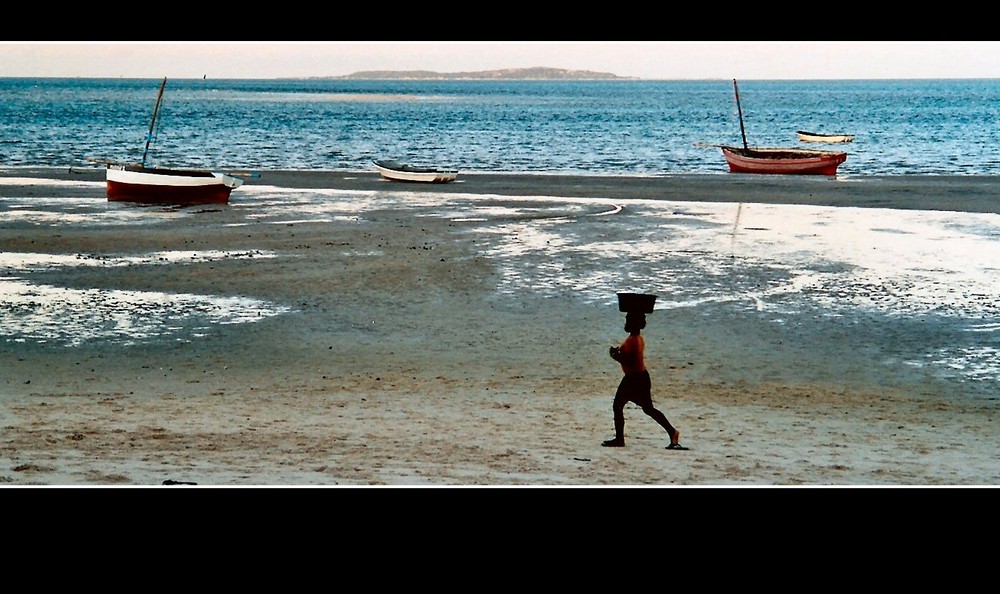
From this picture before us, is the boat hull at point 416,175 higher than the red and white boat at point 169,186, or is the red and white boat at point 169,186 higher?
the red and white boat at point 169,186

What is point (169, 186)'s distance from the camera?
1289 inches

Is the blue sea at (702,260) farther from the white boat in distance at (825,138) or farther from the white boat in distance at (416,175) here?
the white boat in distance at (825,138)

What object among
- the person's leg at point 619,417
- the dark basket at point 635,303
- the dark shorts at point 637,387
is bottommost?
the person's leg at point 619,417

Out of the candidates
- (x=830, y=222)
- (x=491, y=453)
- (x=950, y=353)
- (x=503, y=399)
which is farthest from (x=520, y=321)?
(x=830, y=222)

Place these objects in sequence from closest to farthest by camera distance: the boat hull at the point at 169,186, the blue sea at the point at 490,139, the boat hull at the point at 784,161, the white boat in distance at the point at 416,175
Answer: the boat hull at the point at 169,186
the white boat in distance at the point at 416,175
the boat hull at the point at 784,161
the blue sea at the point at 490,139

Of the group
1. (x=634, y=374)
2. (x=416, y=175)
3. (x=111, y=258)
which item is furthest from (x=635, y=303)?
(x=416, y=175)

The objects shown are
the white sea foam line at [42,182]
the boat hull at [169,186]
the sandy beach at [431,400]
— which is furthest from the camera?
the white sea foam line at [42,182]

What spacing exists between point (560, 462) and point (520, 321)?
7248 millimetres

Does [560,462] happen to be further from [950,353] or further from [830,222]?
[830,222]

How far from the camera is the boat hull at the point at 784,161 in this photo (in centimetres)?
4634

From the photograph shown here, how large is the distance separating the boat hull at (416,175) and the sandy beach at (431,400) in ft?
61.4

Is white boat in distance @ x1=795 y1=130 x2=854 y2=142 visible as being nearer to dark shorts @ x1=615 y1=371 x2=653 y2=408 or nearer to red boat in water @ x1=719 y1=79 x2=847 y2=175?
red boat in water @ x1=719 y1=79 x2=847 y2=175

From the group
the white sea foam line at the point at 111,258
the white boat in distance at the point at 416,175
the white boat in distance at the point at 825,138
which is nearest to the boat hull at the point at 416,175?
the white boat in distance at the point at 416,175

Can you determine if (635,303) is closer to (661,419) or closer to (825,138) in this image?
(661,419)
